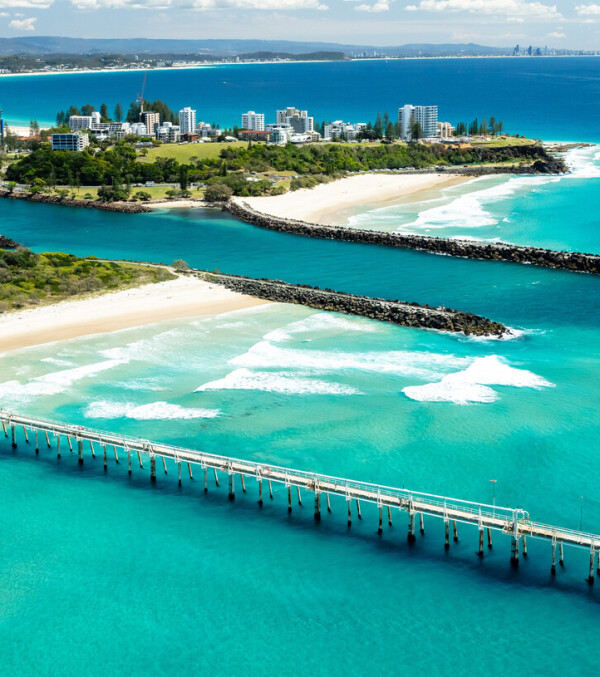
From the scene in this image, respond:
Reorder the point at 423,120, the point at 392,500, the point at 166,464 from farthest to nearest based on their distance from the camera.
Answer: the point at 423,120 < the point at 166,464 < the point at 392,500

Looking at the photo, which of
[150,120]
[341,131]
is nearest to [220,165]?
[341,131]

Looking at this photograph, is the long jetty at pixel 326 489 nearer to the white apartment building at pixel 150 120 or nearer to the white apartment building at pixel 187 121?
the white apartment building at pixel 150 120

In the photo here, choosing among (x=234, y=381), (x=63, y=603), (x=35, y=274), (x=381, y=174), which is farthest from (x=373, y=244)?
(x=63, y=603)

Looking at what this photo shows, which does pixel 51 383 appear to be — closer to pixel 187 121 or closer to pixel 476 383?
pixel 476 383

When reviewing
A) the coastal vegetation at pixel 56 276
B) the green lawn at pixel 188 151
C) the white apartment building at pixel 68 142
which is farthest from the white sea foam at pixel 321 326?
the white apartment building at pixel 68 142

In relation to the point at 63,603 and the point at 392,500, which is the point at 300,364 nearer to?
the point at 392,500

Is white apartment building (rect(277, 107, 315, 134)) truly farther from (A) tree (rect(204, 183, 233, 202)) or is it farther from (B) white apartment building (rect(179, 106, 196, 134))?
(A) tree (rect(204, 183, 233, 202))
